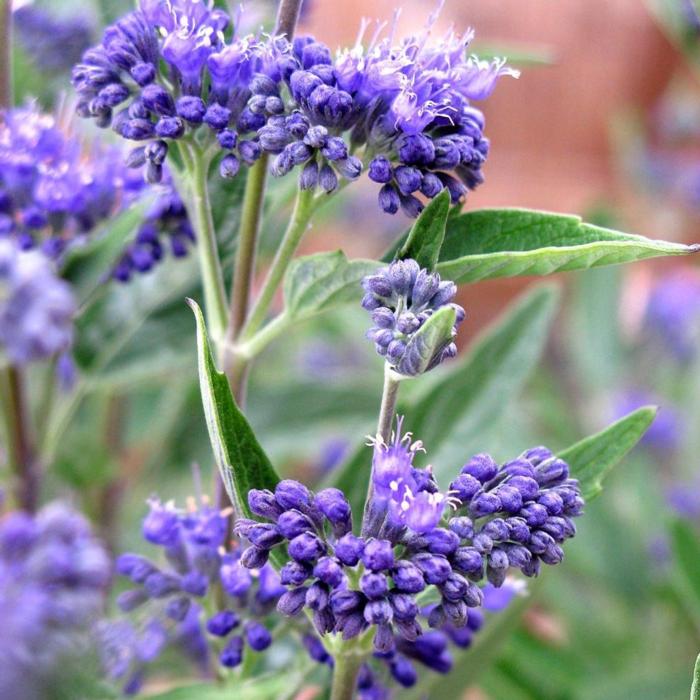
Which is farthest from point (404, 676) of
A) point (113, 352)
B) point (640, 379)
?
point (640, 379)

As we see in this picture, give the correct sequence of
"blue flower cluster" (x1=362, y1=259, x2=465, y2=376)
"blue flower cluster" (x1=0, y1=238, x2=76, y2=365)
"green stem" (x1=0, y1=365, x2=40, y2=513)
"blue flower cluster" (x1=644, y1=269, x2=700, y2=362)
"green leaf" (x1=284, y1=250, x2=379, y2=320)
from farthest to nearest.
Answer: "blue flower cluster" (x1=644, y1=269, x2=700, y2=362), "green stem" (x1=0, y1=365, x2=40, y2=513), "green leaf" (x1=284, y1=250, x2=379, y2=320), "blue flower cluster" (x1=362, y1=259, x2=465, y2=376), "blue flower cluster" (x1=0, y1=238, x2=76, y2=365)

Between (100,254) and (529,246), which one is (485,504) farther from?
(100,254)

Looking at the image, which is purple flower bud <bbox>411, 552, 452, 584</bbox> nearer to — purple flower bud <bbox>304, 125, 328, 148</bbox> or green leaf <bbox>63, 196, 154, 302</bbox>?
purple flower bud <bbox>304, 125, 328, 148</bbox>

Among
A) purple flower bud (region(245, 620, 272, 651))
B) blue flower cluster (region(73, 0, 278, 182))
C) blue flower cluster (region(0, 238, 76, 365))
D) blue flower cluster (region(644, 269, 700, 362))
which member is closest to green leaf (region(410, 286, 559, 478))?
purple flower bud (region(245, 620, 272, 651))

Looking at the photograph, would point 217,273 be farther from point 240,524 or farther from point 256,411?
point 256,411

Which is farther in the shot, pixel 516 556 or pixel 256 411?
pixel 256 411

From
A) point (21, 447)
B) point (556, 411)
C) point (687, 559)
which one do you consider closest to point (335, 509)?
point (21, 447)

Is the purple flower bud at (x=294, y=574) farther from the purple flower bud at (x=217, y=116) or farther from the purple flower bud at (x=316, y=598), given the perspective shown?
the purple flower bud at (x=217, y=116)
